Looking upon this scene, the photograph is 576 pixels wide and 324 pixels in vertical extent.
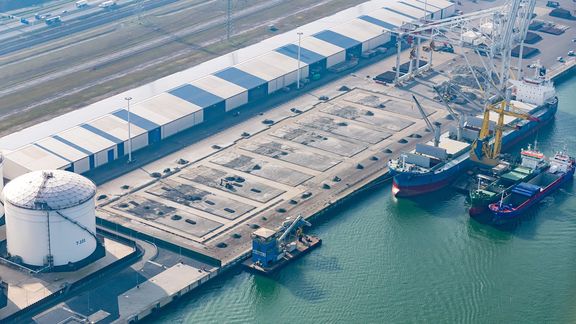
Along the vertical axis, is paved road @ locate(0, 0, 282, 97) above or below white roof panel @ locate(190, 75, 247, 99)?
below

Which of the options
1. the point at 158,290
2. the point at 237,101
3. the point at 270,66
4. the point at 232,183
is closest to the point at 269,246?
the point at 158,290

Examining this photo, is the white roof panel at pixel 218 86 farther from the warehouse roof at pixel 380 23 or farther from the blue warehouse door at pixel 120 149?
the warehouse roof at pixel 380 23

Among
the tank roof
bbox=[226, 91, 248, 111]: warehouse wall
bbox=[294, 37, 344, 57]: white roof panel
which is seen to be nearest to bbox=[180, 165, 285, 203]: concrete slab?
bbox=[226, 91, 248, 111]: warehouse wall

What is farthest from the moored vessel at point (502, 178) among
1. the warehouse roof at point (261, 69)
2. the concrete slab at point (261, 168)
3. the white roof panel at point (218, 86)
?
the warehouse roof at point (261, 69)

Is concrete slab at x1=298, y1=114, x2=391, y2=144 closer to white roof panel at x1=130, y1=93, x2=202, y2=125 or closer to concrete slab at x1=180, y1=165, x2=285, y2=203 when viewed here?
white roof panel at x1=130, y1=93, x2=202, y2=125

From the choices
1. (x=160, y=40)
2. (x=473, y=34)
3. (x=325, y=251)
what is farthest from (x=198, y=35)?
(x=325, y=251)

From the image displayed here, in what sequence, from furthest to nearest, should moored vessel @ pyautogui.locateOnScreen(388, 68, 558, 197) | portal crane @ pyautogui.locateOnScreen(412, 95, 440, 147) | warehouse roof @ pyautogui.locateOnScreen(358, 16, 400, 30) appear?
warehouse roof @ pyautogui.locateOnScreen(358, 16, 400, 30), portal crane @ pyautogui.locateOnScreen(412, 95, 440, 147), moored vessel @ pyautogui.locateOnScreen(388, 68, 558, 197)

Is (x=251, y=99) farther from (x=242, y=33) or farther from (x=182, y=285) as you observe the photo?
(x=182, y=285)
